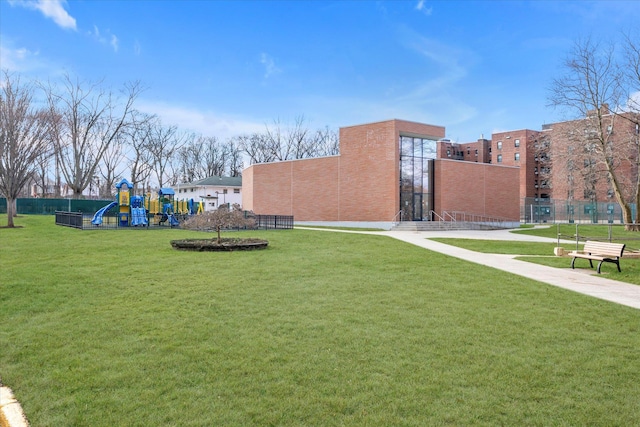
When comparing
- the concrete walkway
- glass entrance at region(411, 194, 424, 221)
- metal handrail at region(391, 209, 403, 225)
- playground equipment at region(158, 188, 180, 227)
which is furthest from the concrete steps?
the concrete walkway

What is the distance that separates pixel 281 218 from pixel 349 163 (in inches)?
374

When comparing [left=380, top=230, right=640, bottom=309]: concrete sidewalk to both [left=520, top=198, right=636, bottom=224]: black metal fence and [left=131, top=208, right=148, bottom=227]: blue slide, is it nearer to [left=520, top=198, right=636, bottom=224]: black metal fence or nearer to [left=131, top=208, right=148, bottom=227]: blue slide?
[left=131, top=208, right=148, bottom=227]: blue slide

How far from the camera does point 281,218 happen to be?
100.0ft

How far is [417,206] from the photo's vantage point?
36.4 m

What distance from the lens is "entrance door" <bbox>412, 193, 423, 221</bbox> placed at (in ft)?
119

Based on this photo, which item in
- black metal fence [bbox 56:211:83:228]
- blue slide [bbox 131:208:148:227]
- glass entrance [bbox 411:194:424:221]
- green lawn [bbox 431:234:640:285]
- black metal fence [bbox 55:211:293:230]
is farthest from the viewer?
glass entrance [bbox 411:194:424:221]

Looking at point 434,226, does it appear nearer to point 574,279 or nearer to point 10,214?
point 574,279

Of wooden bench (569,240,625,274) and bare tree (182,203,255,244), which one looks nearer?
wooden bench (569,240,625,274)

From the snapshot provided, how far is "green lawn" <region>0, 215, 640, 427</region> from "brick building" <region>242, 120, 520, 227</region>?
1004 inches

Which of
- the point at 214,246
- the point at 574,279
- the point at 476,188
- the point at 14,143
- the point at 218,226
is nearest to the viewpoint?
the point at 574,279

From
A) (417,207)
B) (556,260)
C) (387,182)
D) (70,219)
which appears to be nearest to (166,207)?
(70,219)

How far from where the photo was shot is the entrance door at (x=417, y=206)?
1427 inches

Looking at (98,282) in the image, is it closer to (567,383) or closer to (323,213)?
(567,383)

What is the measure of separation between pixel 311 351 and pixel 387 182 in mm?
30508
